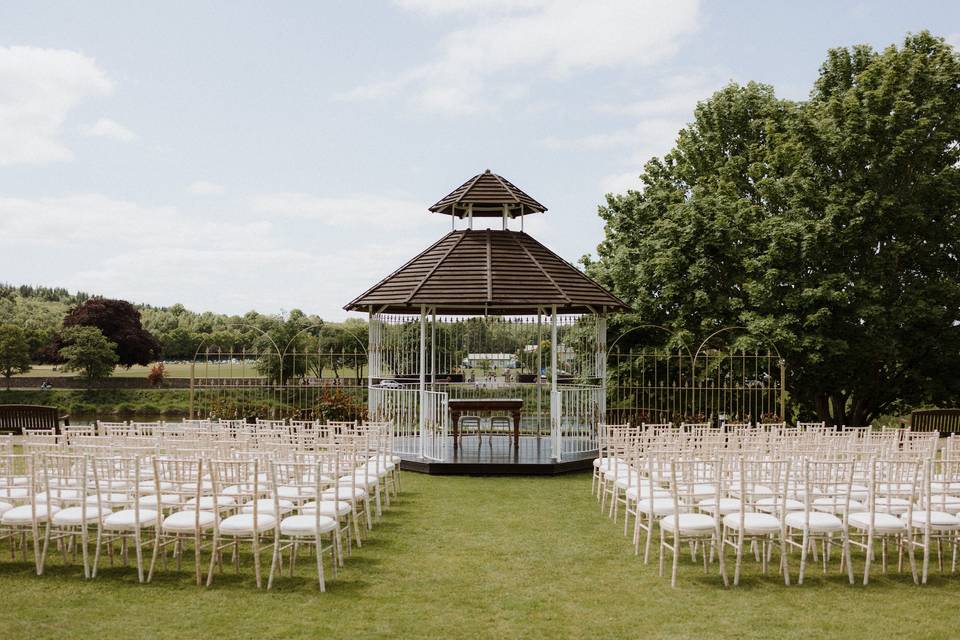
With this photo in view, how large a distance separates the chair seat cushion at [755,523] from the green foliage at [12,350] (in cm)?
5012

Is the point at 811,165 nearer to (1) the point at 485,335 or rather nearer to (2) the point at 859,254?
(2) the point at 859,254

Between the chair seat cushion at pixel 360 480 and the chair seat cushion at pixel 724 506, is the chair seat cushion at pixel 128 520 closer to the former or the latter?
the chair seat cushion at pixel 360 480

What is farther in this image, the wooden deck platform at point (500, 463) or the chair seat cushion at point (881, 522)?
the wooden deck platform at point (500, 463)

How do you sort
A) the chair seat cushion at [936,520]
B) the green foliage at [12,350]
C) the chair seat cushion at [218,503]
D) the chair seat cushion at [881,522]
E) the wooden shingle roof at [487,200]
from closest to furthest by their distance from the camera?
the chair seat cushion at [881,522] < the chair seat cushion at [936,520] < the chair seat cushion at [218,503] < the wooden shingle roof at [487,200] < the green foliage at [12,350]

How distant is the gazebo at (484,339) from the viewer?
50.7 feet

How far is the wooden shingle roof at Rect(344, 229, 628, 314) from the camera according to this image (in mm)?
15398

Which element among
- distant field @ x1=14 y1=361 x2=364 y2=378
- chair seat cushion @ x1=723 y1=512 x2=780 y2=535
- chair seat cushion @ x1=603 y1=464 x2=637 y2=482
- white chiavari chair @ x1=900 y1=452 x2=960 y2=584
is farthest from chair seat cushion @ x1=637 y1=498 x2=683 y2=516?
distant field @ x1=14 y1=361 x2=364 y2=378

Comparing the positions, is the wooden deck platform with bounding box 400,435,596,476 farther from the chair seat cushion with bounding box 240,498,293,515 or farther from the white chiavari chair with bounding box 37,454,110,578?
the white chiavari chair with bounding box 37,454,110,578

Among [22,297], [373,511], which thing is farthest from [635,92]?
[22,297]

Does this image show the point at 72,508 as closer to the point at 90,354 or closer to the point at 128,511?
the point at 128,511

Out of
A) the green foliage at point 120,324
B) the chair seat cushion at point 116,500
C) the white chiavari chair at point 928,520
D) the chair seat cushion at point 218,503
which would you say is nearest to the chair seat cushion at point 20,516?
the chair seat cushion at point 116,500

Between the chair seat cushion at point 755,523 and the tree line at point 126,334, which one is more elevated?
the tree line at point 126,334

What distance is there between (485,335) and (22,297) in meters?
77.2

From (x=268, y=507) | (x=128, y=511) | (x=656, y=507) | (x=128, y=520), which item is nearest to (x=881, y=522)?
(x=656, y=507)
